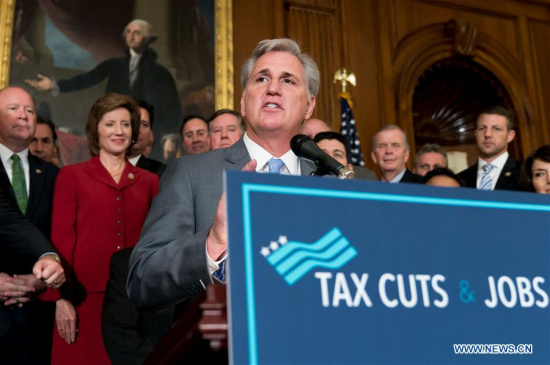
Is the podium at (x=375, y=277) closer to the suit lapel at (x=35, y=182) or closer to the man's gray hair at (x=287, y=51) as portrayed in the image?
the man's gray hair at (x=287, y=51)

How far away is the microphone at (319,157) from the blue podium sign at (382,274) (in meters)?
0.46

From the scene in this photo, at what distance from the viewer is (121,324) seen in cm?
279

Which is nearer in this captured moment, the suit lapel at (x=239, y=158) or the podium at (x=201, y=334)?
the podium at (x=201, y=334)

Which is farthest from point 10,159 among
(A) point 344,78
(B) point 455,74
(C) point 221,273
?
(B) point 455,74

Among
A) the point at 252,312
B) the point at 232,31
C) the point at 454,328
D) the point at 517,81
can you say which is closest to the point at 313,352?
the point at 252,312

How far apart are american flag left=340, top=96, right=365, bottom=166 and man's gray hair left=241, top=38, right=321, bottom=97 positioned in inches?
168

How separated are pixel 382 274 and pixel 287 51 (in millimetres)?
1388

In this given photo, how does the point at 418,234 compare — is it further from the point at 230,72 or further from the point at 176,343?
the point at 230,72

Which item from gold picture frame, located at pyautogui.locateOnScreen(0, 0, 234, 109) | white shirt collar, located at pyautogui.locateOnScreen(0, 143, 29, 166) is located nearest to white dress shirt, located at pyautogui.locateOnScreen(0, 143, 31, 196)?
white shirt collar, located at pyautogui.locateOnScreen(0, 143, 29, 166)

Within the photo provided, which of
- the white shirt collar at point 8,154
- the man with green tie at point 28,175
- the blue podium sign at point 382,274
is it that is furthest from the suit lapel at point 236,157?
the white shirt collar at point 8,154

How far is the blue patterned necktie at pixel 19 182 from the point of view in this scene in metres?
3.77

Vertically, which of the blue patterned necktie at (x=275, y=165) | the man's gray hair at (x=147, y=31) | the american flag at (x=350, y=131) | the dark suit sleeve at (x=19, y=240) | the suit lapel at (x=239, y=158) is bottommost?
the dark suit sleeve at (x=19, y=240)

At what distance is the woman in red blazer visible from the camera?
3.41 meters

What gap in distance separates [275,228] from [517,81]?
848 cm
